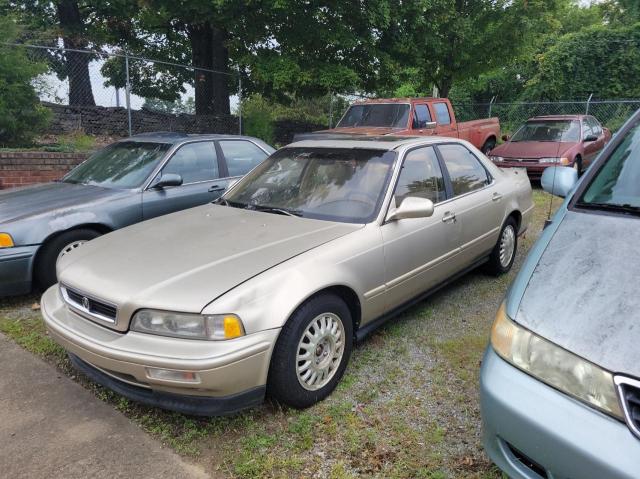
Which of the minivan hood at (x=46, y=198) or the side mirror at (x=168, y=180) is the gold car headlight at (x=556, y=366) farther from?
the minivan hood at (x=46, y=198)

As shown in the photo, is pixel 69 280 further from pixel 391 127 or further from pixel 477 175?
pixel 391 127

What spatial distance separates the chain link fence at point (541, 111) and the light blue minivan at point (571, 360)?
1765cm

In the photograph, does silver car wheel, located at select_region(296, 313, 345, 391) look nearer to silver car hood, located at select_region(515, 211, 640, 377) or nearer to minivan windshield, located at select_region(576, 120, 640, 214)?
silver car hood, located at select_region(515, 211, 640, 377)

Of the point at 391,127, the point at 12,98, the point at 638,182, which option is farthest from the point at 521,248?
the point at 12,98

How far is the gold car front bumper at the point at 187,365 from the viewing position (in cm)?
241

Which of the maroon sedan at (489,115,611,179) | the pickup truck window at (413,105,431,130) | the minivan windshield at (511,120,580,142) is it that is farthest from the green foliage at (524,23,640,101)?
the pickup truck window at (413,105,431,130)

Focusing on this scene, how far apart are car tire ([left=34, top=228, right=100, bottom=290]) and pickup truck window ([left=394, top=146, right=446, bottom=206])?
10.2ft

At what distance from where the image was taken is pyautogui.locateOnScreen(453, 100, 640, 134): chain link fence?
58.6ft

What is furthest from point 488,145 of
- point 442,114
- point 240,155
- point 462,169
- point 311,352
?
point 311,352

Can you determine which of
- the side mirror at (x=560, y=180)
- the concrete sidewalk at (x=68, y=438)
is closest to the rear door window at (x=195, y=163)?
the concrete sidewalk at (x=68, y=438)

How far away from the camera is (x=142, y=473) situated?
2461 millimetres

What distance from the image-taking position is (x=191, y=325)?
2479 millimetres

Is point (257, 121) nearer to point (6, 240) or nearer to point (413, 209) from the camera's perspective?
point (6, 240)

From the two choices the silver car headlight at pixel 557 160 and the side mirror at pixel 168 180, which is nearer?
the side mirror at pixel 168 180
